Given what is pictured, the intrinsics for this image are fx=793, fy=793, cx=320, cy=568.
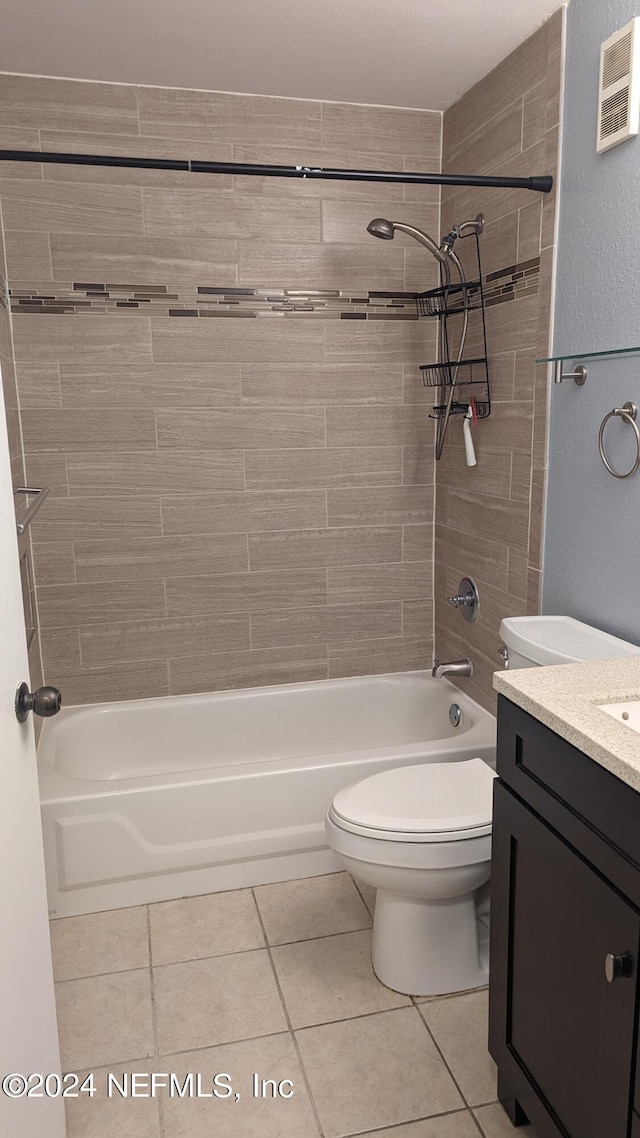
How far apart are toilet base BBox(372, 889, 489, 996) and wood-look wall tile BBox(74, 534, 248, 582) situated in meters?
1.36

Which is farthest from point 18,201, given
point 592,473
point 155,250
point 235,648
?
point 592,473

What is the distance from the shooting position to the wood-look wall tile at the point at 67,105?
8.23ft

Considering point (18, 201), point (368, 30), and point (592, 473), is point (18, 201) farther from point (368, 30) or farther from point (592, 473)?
point (592, 473)

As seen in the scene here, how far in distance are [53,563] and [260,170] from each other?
59.2 inches

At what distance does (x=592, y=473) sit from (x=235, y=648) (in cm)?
153

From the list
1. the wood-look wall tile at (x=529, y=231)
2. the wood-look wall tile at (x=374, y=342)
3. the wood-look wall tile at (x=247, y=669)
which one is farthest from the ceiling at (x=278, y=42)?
the wood-look wall tile at (x=247, y=669)

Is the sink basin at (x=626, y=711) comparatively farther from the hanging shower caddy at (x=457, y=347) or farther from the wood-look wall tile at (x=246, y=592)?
the wood-look wall tile at (x=246, y=592)

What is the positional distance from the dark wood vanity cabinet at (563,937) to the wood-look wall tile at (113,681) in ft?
5.54

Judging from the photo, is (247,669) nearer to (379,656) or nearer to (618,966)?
(379,656)

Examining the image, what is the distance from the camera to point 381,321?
9.65ft

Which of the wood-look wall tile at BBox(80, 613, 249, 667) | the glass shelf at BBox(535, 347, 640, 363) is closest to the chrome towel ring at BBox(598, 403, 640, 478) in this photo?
the glass shelf at BBox(535, 347, 640, 363)

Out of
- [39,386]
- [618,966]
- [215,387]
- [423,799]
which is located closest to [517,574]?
[423,799]

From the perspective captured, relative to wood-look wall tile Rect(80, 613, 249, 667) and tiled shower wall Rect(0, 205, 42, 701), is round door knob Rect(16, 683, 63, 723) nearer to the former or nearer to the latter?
tiled shower wall Rect(0, 205, 42, 701)

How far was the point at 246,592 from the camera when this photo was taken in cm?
300
